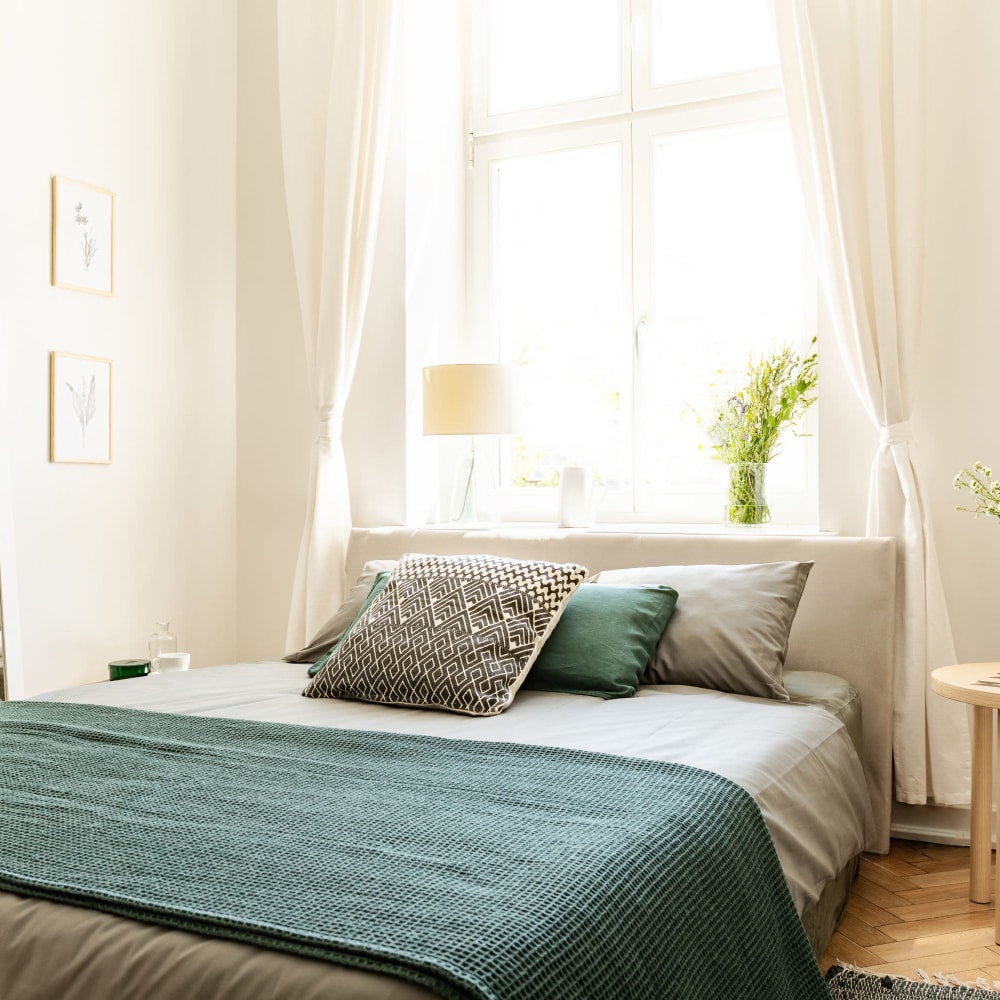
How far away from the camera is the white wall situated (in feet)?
10.4

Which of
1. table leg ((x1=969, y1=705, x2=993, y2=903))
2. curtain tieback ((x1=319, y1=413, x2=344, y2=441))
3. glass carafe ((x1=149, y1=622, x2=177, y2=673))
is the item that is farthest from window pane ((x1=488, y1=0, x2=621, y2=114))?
table leg ((x1=969, y1=705, x2=993, y2=903))

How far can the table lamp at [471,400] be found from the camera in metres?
3.28

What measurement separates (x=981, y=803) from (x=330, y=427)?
2.32 metres

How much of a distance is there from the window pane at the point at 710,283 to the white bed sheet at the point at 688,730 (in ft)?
4.12

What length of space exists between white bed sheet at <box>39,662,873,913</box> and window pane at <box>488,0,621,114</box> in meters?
2.35

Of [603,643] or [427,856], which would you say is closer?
[427,856]

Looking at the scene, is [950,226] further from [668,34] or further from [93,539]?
[93,539]

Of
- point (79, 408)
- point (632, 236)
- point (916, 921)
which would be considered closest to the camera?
point (916, 921)

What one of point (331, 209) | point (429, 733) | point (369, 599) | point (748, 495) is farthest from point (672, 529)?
point (331, 209)

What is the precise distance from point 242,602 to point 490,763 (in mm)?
2425

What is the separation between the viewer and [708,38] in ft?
11.7

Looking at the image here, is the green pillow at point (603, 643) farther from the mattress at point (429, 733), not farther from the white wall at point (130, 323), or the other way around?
the white wall at point (130, 323)

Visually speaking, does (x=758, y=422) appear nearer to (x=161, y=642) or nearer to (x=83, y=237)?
(x=161, y=642)

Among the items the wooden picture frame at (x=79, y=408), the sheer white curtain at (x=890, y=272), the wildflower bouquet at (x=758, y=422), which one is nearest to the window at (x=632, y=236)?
the wildflower bouquet at (x=758, y=422)
